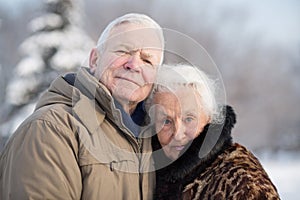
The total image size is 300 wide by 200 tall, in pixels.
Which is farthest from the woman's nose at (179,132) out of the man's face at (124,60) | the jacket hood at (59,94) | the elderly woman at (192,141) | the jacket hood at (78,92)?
the jacket hood at (59,94)

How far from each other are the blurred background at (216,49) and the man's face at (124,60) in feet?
25.4

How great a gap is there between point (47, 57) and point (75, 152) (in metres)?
→ 8.75

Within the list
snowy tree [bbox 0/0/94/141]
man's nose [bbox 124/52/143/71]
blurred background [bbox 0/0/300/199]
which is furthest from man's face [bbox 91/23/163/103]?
snowy tree [bbox 0/0/94/141]

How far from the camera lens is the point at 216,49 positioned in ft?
36.8

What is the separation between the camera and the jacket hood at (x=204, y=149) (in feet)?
6.95

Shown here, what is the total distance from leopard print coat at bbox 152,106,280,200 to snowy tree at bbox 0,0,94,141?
7.93m

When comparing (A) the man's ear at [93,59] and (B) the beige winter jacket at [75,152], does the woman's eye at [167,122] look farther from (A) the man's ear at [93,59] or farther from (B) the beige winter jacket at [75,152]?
(A) the man's ear at [93,59]

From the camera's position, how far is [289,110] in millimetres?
11703

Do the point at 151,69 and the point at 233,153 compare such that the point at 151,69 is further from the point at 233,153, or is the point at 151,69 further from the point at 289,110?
the point at 289,110

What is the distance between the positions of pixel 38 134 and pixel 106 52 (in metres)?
0.45

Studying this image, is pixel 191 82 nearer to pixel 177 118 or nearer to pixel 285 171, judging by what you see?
pixel 177 118

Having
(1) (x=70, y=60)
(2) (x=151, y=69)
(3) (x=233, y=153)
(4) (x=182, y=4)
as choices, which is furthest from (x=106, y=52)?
(4) (x=182, y=4)

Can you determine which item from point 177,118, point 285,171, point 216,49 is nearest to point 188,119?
point 177,118

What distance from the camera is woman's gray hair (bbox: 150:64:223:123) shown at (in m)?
2.18
